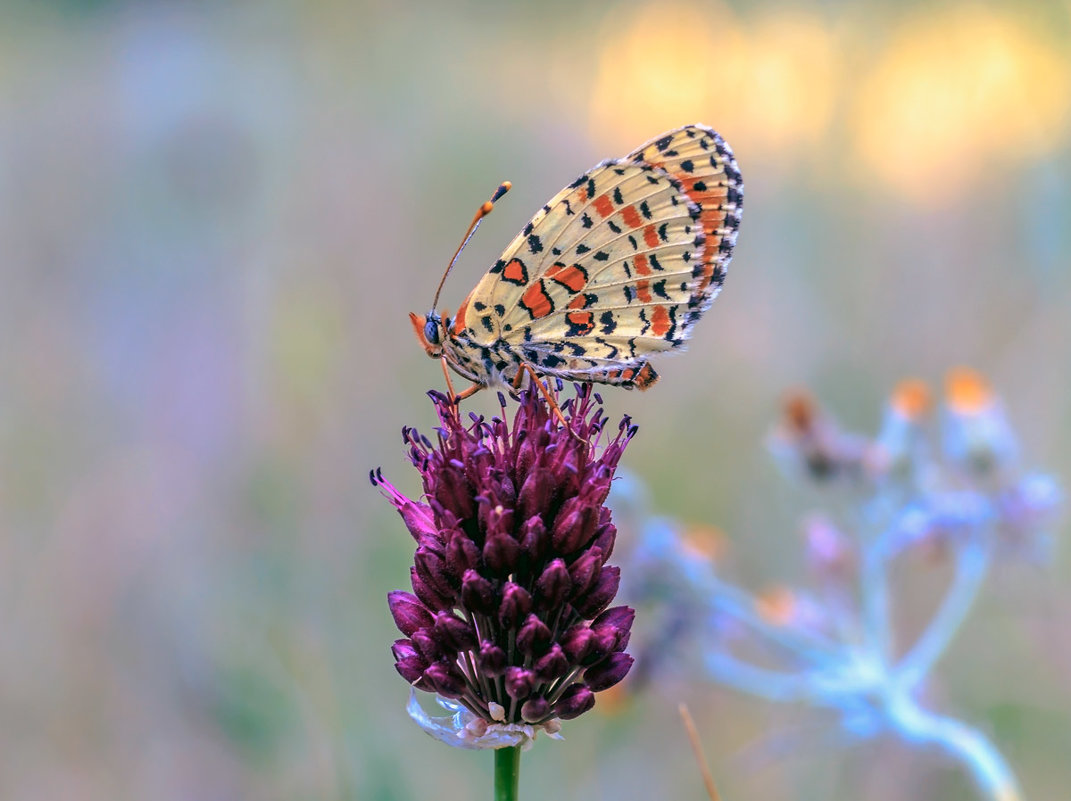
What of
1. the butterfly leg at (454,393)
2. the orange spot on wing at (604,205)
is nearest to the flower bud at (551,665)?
the butterfly leg at (454,393)

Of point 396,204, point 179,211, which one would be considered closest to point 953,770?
point 396,204

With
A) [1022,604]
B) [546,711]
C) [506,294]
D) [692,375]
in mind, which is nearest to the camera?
[546,711]

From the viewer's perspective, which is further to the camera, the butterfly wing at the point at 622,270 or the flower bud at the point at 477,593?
the butterfly wing at the point at 622,270

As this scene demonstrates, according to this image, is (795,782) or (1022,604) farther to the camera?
(1022,604)

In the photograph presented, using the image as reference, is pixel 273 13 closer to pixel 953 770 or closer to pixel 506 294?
pixel 506 294

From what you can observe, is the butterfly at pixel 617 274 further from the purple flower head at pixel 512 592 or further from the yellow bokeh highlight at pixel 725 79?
the yellow bokeh highlight at pixel 725 79

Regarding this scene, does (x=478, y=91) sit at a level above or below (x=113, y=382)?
above

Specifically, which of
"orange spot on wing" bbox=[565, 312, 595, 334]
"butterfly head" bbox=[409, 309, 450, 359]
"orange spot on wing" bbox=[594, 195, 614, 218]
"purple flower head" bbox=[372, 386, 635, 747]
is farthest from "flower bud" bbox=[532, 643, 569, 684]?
"orange spot on wing" bbox=[594, 195, 614, 218]
